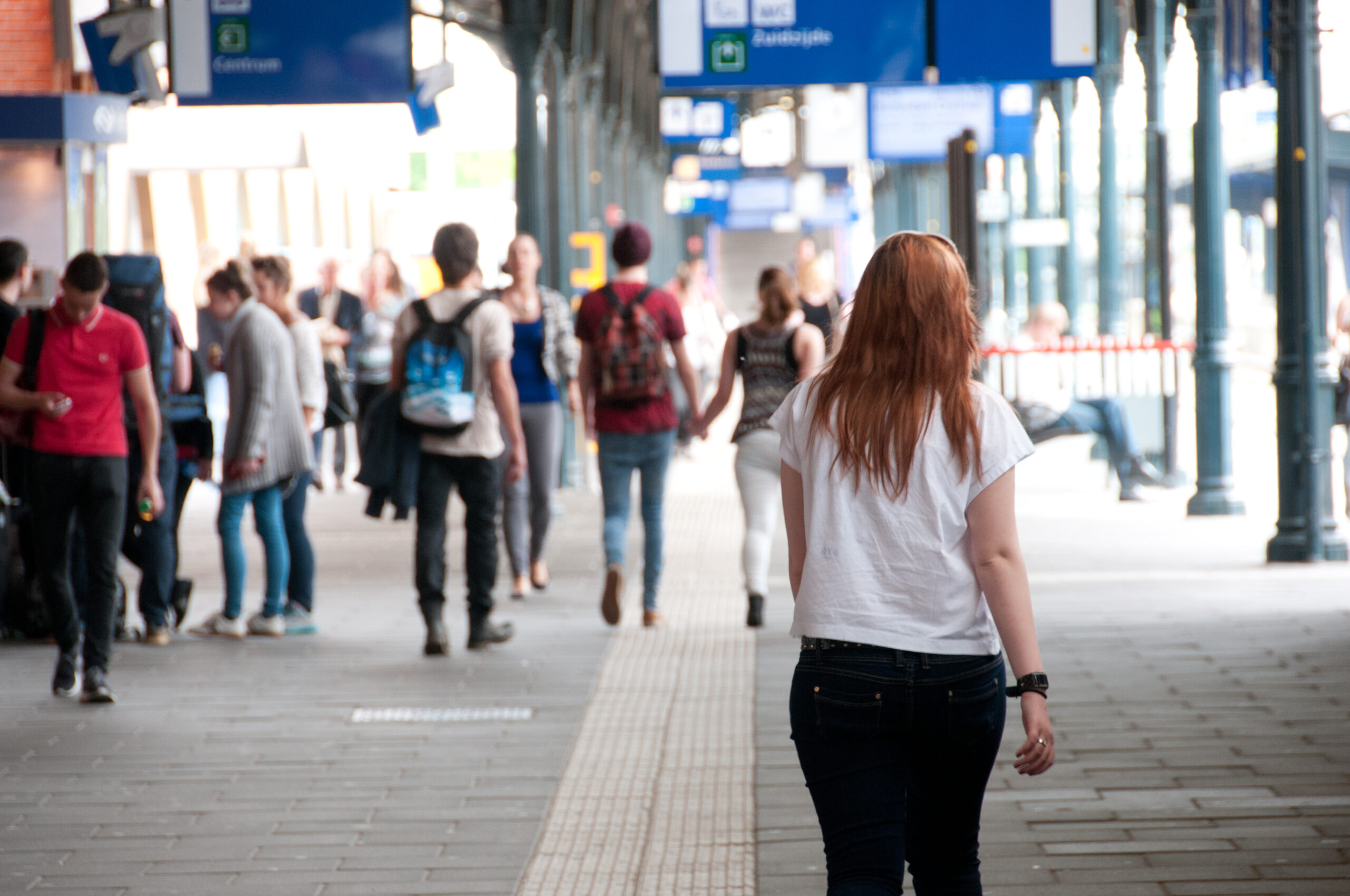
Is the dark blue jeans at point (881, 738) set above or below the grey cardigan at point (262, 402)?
below

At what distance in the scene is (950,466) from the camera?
2.81 meters

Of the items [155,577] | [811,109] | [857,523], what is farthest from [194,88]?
[811,109]

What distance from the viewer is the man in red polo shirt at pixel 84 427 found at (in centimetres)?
635

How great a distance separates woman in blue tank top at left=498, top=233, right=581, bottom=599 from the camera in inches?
347

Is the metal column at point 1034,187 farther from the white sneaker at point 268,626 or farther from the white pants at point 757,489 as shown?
the white sneaker at point 268,626

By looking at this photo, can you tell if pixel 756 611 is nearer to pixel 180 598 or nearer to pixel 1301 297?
pixel 180 598

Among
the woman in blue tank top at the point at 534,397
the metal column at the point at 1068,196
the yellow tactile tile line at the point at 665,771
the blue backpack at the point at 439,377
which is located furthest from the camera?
the metal column at the point at 1068,196

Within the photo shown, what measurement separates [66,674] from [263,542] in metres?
1.46

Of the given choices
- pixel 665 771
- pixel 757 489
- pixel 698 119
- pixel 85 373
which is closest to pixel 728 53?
pixel 757 489

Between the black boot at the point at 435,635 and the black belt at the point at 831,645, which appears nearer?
the black belt at the point at 831,645

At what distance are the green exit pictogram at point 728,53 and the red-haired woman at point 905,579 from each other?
9279 millimetres

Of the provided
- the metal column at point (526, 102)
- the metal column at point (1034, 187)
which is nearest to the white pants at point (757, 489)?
the metal column at point (526, 102)

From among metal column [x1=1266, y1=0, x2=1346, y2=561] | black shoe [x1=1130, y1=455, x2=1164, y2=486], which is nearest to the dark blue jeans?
metal column [x1=1266, y1=0, x2=1346, y2=561]

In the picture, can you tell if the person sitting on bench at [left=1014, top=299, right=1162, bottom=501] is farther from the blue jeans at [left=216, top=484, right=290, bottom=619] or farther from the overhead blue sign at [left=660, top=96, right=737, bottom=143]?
the overhead blue sign at [left=660, top=96, right=737, bottom=143]
